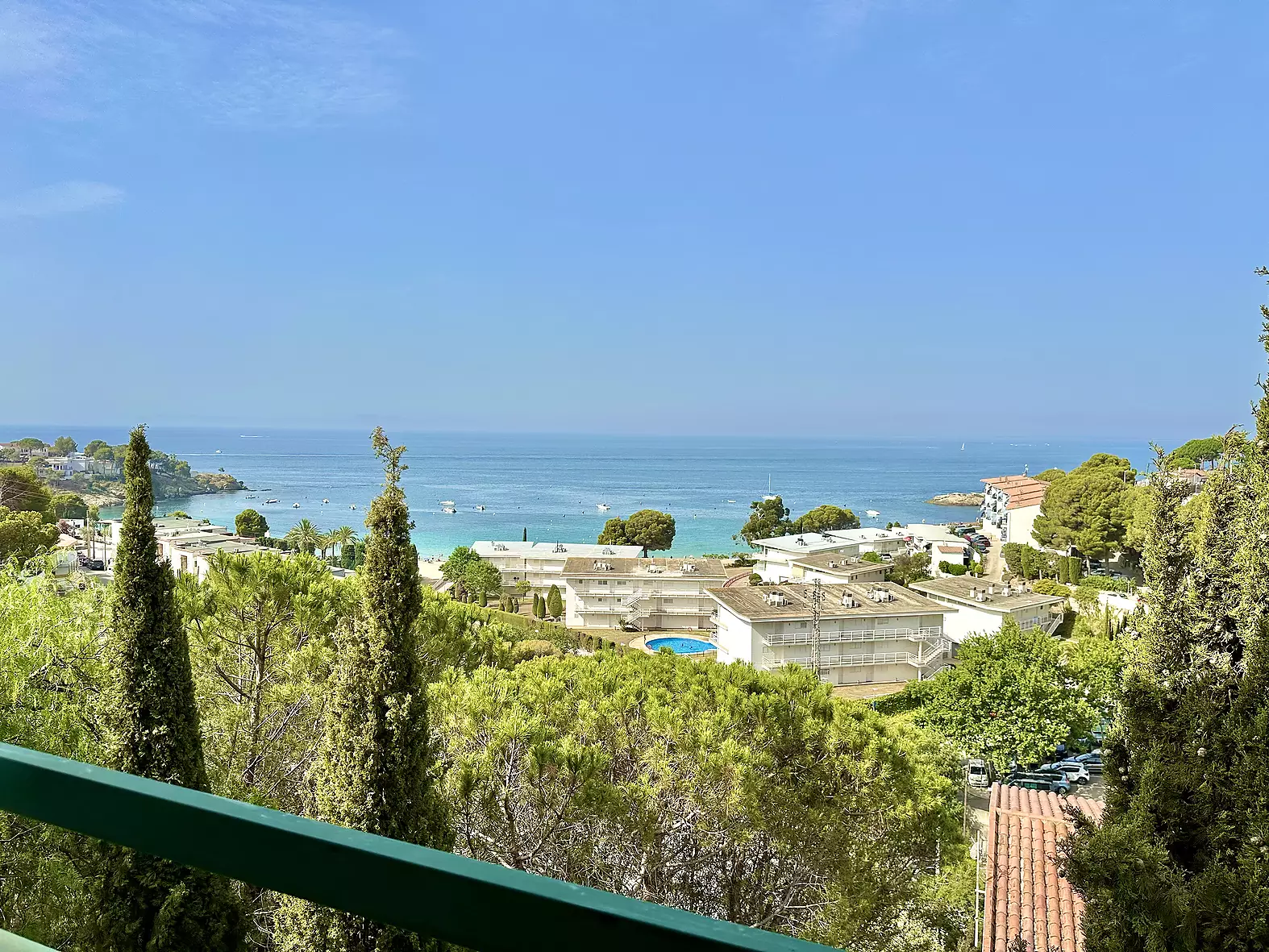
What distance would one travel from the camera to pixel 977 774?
1742 cm

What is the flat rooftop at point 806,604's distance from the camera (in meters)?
22.2

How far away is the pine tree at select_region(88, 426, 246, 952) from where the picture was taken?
17.2 feet

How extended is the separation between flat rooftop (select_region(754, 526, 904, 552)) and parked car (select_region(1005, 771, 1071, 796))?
65.5ft

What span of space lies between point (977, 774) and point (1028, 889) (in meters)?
12.4

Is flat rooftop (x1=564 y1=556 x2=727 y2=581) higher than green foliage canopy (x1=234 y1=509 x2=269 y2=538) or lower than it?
lower

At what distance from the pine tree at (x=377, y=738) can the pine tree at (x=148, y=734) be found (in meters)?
0.55

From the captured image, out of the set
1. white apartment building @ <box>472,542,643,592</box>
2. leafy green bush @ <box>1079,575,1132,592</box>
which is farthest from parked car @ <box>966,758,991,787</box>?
white apartment building @ <box>472,542,643,592</box>

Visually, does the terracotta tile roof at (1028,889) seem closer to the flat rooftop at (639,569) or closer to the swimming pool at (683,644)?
the swimming pool at (683,644)

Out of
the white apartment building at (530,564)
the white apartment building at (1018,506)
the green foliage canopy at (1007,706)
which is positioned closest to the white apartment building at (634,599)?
the white apartment building at (530,564)

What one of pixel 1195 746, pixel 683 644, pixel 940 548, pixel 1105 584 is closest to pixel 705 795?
pixel 1195 746

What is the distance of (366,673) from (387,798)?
817 millimetres

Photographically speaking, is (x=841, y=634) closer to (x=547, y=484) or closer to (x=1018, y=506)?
(x=1018, y=506)

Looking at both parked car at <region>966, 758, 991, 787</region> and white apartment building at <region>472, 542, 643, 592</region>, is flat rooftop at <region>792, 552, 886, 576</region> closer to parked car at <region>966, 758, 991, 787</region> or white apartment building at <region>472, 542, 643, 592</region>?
white apartment building at <region>472, 542, 643, 592</region>

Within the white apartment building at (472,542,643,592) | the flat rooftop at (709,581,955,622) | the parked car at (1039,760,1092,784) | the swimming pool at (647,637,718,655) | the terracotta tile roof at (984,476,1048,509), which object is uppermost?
the terracotta tile roof at (984,476,1048,509)
